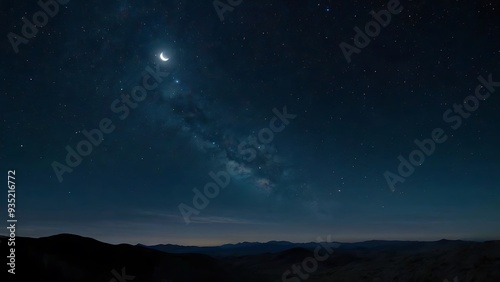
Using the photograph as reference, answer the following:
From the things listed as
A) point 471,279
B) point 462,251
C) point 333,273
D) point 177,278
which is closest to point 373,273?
point 333,273

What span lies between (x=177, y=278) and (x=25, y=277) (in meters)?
15.8

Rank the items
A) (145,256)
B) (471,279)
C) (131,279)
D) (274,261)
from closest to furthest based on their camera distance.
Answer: (471,279) < (131,279) < (145,256) < (274,261)

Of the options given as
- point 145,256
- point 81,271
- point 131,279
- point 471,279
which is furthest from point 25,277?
point 471,279

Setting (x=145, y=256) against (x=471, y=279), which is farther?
(x=145, y=256)

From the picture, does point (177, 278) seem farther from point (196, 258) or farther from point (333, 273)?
point (333, 273)

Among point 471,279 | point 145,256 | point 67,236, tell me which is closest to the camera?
→ point 471,279

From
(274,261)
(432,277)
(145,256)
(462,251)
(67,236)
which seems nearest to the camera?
(432,277)

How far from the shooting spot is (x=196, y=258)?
47.8 m

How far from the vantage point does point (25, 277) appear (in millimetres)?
26766

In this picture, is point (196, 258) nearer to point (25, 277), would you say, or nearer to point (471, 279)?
point (25, 277)

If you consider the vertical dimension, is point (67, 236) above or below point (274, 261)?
above

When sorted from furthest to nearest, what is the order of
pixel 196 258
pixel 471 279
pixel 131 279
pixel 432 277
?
pixel 196 258 → pixel 131 279 → pixel 432 277 → pixel 471 279

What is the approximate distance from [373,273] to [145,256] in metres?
25.3

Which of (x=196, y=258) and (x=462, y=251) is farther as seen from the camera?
(x=196, y=258)
